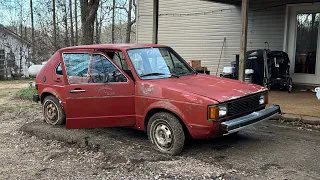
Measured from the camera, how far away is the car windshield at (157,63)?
5.57 meters

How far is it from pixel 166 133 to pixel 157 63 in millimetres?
1311

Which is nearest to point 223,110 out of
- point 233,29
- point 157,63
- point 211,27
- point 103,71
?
point 157,63

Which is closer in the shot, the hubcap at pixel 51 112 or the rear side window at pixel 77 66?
the rear side window at pixel 77 66

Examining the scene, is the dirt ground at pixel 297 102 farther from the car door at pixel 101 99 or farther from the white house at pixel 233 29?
the car door at pixel 101 99

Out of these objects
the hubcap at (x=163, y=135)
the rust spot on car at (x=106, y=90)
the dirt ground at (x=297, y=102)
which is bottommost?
the hubcap at (x=163, y=135)

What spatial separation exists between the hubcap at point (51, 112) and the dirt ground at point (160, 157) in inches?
11.0

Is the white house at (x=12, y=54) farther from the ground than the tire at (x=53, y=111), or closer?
farther from the ground

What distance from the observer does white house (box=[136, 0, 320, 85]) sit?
10422 millimetres

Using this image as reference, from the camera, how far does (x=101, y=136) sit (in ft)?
20.6

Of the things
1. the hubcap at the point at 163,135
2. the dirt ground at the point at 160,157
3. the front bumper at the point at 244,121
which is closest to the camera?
the dirt ground at the point at 160,157

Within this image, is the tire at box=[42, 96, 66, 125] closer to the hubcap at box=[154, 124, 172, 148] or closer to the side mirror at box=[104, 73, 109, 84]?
the side mirror at box=[104, 73, 109, 84]

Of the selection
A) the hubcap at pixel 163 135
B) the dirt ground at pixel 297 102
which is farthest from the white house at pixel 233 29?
the hubcap at pixel 163 135

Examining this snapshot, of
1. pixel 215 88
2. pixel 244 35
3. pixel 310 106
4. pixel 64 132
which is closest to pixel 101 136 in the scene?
pixel 64 132

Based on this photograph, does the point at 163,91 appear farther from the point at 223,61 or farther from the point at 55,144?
the point at 223,61
